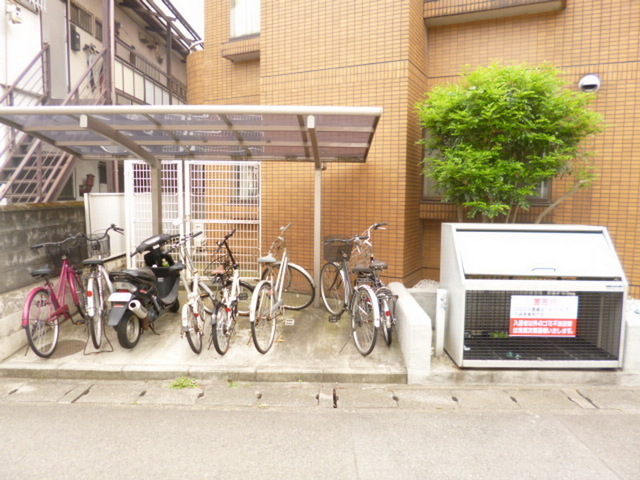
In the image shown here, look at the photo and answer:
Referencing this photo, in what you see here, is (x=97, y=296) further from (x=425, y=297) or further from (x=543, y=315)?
(x=543, y=315)

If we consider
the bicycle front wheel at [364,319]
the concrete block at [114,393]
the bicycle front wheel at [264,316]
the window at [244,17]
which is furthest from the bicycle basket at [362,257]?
the window at [244,17]

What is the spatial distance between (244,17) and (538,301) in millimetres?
8463

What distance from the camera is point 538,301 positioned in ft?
14.4

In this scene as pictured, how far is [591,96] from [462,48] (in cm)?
250

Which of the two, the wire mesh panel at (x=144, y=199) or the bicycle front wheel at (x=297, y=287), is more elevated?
the wire mesh panel at (x=144, y=199)

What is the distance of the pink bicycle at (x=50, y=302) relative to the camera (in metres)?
4.68

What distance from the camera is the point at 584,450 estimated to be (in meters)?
3.18

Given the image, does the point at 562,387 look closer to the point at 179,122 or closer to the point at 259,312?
the point at 259,312

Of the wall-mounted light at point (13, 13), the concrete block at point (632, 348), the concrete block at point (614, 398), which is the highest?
the wall-mounted light at point (13, 13)

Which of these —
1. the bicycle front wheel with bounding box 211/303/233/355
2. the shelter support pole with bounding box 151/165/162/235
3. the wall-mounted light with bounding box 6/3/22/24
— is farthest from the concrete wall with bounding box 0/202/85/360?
the wall-mounted light with bounding box 6/3/22/24

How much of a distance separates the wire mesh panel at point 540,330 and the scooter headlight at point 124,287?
3.97 meters

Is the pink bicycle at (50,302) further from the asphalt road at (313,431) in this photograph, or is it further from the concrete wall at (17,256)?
the asphalt road at (313,431)

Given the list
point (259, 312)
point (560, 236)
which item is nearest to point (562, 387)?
point (560, 236)

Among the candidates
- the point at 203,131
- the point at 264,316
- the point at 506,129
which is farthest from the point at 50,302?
the point at 506,129
